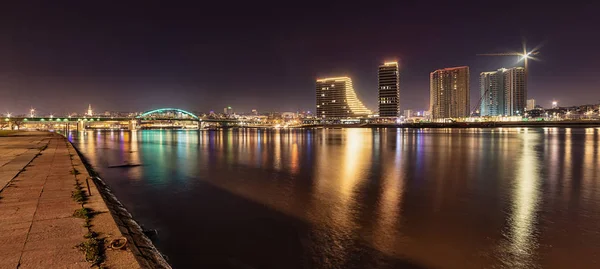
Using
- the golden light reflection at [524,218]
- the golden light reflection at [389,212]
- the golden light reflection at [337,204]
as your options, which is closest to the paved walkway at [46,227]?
the golden light reflection at [337,204]

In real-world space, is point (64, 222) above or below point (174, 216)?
above

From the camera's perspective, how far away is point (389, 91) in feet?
646

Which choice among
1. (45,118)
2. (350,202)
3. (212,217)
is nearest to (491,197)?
(350,202)

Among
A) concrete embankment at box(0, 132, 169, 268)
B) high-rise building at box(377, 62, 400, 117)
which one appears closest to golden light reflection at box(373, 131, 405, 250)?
concrete embankment at box(0, 132, 169, 268)

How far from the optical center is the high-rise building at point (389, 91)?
644ft

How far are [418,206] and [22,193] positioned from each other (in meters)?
10.5

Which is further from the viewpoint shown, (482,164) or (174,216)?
(482,164)

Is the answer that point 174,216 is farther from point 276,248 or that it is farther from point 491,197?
point 491,197

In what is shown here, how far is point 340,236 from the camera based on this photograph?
774 centimetres

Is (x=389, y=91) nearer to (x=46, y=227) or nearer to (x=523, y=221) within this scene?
(x=523, y=221)

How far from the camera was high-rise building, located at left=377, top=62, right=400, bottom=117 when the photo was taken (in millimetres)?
196250

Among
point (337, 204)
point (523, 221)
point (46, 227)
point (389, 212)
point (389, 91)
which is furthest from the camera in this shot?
point (389, 91)

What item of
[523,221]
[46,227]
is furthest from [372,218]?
[46,227]

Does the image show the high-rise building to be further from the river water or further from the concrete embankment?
the concrete embankment
